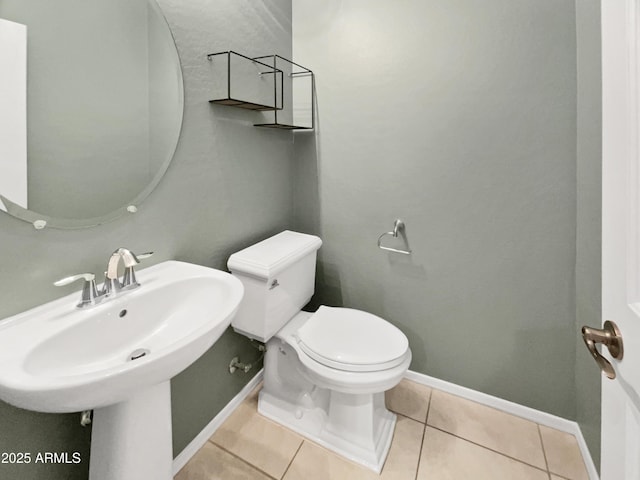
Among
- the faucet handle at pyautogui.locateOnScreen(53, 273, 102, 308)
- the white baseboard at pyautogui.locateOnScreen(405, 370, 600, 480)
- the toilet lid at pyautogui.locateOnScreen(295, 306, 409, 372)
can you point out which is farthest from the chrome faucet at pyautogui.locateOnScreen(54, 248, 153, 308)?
the white baseboard at pyautogui.locateOnScreen(405, 370, 600, 480)

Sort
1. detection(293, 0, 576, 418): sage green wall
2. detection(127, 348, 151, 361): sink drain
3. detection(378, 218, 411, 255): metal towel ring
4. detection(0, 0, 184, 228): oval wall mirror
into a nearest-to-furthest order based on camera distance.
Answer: detection(0, 0, 184, 228): oval wall mirror, detection(127, 348, 151, 361): sink drain, detection(293, 0, 576, 418): sage green wall, detection(378, 218, 411, 255): metal towel ring

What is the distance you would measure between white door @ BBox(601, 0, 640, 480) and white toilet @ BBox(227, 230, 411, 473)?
767 mm

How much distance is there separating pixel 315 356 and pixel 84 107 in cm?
117

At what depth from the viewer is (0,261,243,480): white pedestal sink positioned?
569mm

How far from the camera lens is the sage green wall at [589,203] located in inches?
42.1

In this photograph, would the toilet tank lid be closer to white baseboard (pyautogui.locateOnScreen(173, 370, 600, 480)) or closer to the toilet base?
the toilet base

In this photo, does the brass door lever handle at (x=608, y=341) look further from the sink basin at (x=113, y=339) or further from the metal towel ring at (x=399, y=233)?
the metal towel ring at (x=399, y=233)

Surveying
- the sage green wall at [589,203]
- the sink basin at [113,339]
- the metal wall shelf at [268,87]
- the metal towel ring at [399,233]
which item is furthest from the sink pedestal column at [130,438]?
the sage green wall at [589,203]

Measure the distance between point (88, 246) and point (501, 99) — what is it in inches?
68.0

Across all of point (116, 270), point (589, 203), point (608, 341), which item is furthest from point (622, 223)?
point (116, 270)

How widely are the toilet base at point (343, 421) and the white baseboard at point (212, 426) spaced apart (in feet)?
0.42

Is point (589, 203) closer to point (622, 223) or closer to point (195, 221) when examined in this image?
point (622, 223)

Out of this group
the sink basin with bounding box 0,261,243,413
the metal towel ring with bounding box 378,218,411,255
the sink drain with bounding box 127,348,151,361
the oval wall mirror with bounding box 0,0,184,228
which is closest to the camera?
the sink basin with bounding box 0,261,243,413

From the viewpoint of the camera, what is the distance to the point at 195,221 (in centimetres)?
127
